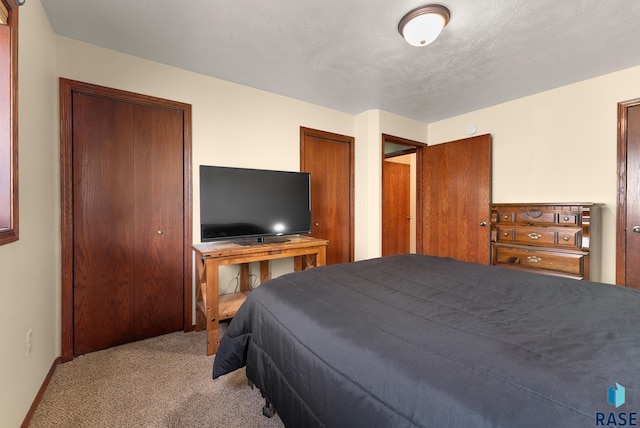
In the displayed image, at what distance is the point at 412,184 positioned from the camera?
17.2ft

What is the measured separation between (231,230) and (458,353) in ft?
6.62

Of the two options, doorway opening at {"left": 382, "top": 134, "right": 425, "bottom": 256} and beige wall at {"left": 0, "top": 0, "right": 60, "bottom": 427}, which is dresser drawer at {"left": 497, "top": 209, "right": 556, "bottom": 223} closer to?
doorway opening at {"left": 382, "top": 134, "right": 425, "bottom": 256}

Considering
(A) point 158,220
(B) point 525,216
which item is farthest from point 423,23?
(A) point 158,220

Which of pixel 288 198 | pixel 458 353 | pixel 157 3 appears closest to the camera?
pixel 458 353

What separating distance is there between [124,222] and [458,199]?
367 centimetres

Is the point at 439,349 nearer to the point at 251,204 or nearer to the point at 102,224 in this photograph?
the point at 251,204

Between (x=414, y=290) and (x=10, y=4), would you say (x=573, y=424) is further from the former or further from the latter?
(x=10, y=4)

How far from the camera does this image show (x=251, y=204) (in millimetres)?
2453

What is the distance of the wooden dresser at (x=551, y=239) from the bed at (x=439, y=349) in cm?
140

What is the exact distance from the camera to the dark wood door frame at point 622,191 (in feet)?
7.80

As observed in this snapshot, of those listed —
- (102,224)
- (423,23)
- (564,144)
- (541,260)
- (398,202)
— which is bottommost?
(541,260)

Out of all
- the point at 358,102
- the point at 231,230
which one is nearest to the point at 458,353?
the point at 231,230

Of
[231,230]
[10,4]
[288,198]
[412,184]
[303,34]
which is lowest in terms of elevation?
[231,230]

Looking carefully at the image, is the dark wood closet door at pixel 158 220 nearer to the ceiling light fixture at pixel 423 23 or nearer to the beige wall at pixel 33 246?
the beige wall at pixel 33 246
